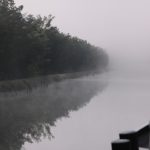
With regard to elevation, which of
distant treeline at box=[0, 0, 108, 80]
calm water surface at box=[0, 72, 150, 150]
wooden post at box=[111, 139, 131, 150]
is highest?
distant treeline at box=[0, 0, 108, 80]

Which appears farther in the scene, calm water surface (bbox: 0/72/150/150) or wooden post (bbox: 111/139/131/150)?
calm water surface (bbox: 0/72/150/150)

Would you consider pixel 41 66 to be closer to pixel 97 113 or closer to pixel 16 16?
pixel 16 16

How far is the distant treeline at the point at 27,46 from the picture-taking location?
47969 mm

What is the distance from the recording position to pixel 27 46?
54750mm

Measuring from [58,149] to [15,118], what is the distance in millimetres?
8145

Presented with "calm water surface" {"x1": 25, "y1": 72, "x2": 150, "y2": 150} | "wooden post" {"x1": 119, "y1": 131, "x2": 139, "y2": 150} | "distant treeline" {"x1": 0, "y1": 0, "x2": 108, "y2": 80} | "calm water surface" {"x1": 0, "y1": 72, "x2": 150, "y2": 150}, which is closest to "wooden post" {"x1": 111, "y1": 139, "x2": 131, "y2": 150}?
"wooden post" {"x1": 119, "y1": 131, "x2": 139, "y2": 150}

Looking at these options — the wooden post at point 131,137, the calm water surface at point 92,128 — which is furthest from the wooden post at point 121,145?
the calm water surface at point 92,128

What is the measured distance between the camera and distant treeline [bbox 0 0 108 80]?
4797 centimetres

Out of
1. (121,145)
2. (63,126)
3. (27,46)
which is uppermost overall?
(27,46)

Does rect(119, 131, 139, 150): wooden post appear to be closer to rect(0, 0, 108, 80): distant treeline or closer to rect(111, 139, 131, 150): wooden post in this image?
rect(111, 139, 131, 150): wooden post

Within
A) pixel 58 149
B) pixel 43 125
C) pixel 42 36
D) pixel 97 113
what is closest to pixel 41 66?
pixel 42 36

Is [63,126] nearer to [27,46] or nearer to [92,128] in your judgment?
[92,128]

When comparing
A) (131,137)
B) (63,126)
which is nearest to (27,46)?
(63,126)

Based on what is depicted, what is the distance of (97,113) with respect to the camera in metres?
21.5
